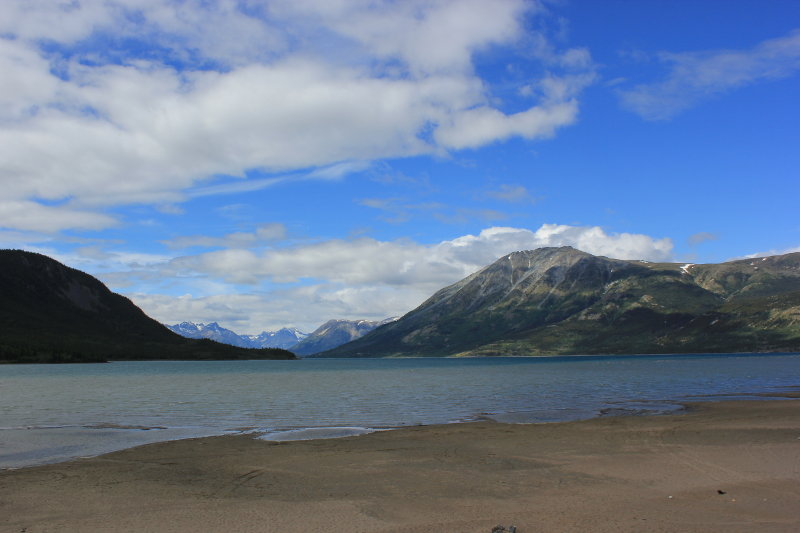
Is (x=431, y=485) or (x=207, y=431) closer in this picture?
(x=431, y=485)

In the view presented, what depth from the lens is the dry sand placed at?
1767cm

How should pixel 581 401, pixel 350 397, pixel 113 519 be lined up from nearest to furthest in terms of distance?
pixel 113 519 < pixel 581 401 < pixel 350 397

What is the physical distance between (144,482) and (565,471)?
18606 mm

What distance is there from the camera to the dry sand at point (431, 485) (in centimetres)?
1767

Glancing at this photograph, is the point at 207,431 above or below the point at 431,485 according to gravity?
below

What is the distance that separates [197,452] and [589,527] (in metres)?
22.8

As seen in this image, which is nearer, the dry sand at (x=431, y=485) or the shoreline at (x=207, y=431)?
the dry sand at (x=431, y=485)

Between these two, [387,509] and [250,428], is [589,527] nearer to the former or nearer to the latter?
[387,509]

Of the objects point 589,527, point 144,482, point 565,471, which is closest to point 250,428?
point 144,482

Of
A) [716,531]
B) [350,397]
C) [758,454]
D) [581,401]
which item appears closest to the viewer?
[716,531]

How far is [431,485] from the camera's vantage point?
22.9m

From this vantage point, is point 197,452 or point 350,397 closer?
point 197,452

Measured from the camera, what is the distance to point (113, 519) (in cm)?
1841

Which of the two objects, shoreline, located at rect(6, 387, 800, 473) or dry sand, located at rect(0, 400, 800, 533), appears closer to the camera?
dry sand, located at rect(0, 400, 800, 533)
